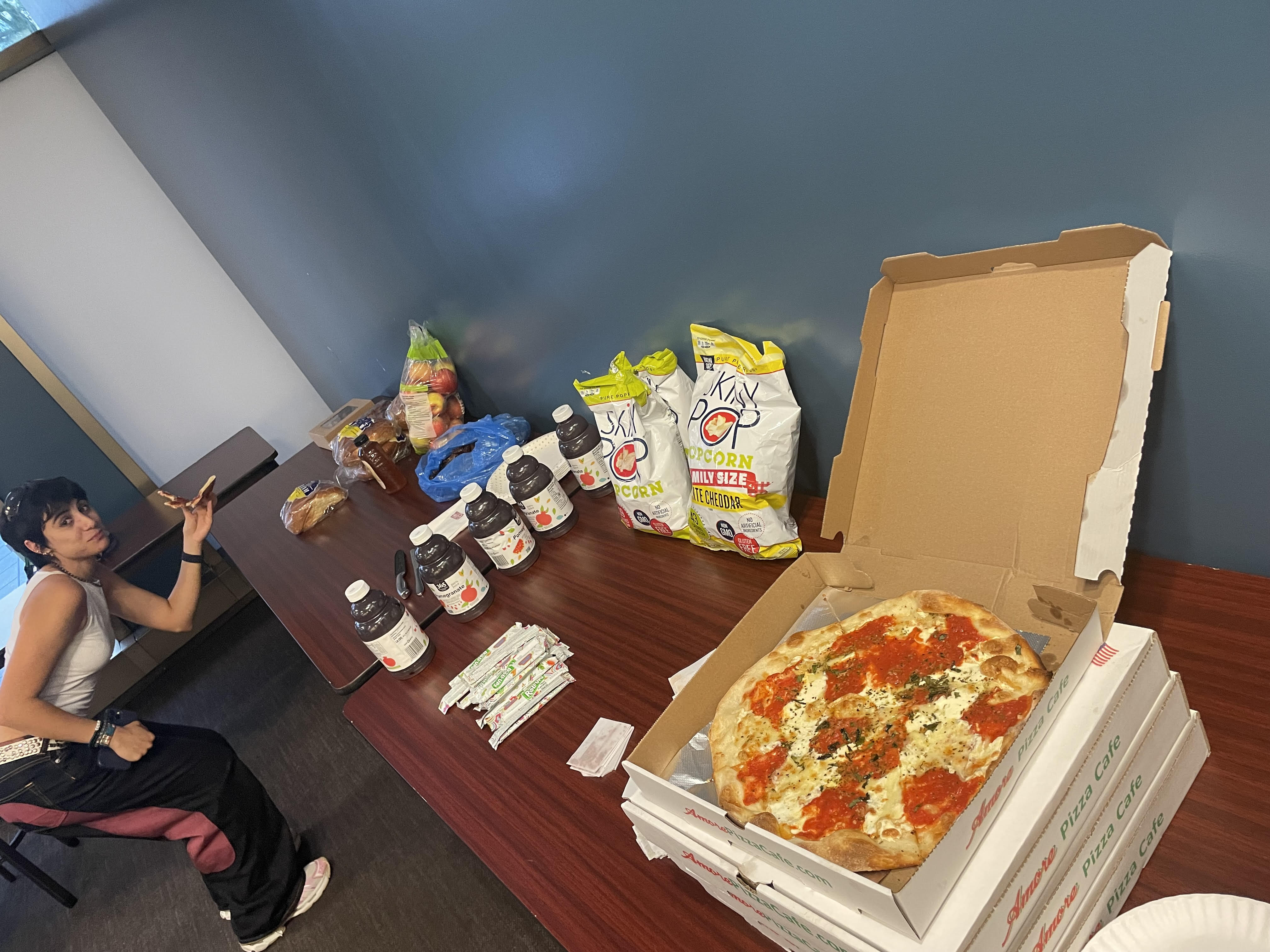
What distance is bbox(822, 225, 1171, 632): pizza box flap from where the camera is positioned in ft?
2.78

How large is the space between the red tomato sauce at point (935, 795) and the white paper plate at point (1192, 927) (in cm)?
16

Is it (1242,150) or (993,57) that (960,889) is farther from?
(993,57)

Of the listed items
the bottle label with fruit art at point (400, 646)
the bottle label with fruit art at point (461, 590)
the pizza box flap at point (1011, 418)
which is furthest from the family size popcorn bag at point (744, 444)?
the bottle label with fruit art at point (400, 646)

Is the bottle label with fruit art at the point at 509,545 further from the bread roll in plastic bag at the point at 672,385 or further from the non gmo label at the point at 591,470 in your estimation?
the bread roll in plastic bag at the point at 672,385

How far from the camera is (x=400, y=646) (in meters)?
1.51

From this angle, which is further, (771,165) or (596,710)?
(596,710)

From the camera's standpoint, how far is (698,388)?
4.60 feet

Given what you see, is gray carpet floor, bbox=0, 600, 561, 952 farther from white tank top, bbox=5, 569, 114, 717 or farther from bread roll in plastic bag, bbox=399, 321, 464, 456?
bread roll in plastic bag, bbox=399, 321, 464, 456

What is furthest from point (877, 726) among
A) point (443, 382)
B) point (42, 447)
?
point (42, 447)

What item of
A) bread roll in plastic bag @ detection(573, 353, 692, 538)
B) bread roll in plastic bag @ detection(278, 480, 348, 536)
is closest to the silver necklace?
bread roll in plastic bag @ detection(278, 480, 348, 536)

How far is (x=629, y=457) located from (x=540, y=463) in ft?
1.22

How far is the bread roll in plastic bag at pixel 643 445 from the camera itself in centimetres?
149

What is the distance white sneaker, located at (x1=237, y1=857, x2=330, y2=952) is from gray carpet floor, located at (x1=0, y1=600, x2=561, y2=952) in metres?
0.02

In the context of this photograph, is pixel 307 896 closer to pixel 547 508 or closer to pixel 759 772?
pixel 547 508
